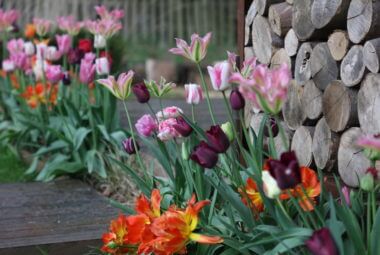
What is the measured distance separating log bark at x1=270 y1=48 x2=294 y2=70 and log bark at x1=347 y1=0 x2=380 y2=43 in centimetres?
41

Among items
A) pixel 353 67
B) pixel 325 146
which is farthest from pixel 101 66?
pixel 353 67

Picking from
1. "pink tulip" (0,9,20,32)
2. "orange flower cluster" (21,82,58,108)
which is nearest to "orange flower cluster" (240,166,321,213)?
"orange flower cluster" (21,82,58,108)

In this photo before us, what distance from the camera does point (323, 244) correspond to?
4.67 feet

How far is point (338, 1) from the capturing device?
2.24 meters

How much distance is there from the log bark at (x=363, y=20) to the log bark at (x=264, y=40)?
20.0 inches

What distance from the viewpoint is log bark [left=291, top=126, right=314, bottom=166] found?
2463 millimetres

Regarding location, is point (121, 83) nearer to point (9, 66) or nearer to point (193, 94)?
point (193, 94)

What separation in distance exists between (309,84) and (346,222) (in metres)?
0.83

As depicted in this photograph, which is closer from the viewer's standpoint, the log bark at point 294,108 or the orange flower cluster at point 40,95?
the log bark at point 294,108

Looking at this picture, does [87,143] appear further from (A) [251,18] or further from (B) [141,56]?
(B) [141,56]

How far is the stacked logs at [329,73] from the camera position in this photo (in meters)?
2.13

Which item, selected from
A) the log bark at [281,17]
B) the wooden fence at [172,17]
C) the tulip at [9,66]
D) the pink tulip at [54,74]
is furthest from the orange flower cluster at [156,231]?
the wooden fence at [172,17]

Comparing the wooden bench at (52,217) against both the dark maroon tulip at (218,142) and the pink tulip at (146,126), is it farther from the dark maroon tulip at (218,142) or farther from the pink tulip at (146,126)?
the dark maroon tulip at (218,142)

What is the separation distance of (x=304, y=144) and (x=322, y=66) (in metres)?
0.29
